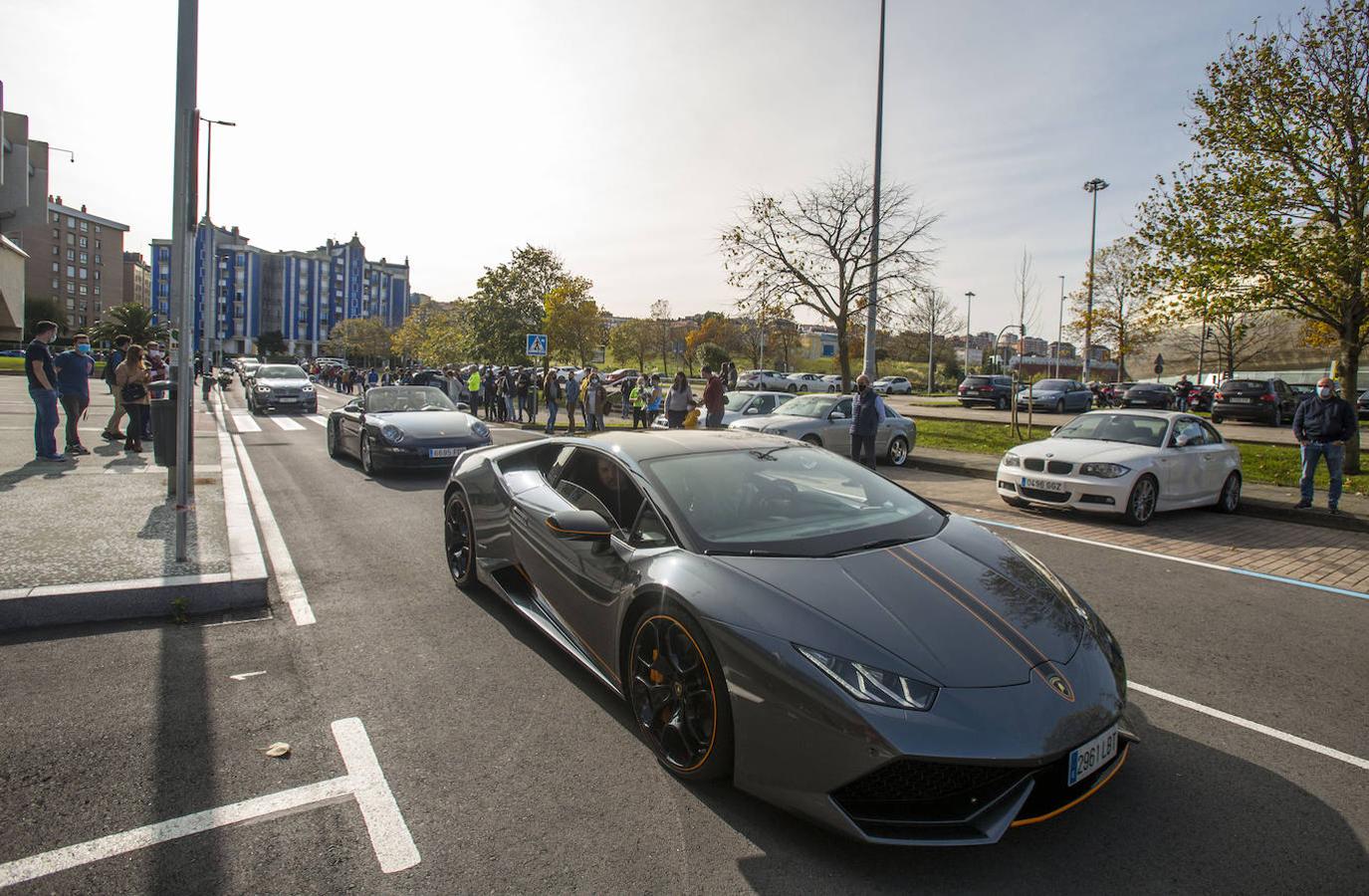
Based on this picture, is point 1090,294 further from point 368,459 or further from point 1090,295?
point 368,459

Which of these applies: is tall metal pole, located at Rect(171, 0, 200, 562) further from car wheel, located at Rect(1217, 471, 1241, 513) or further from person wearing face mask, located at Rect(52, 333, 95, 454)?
car wheel, located at Rect(1217, 471, 1241, 513)

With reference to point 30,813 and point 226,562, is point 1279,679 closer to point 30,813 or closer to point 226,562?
point 30,813

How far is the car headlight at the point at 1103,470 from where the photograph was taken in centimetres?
909

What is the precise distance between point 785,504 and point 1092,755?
1.67m

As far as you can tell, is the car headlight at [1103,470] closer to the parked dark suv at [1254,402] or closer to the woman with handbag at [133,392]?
the woman with handbag at [133,392]

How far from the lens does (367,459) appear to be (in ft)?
36.8

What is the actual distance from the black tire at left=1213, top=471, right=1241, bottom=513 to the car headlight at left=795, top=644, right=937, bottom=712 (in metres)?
9.92

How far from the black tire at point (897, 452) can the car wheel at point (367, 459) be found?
9280 millimetres

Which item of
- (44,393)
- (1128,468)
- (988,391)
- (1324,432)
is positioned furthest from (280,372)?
(1324,432)

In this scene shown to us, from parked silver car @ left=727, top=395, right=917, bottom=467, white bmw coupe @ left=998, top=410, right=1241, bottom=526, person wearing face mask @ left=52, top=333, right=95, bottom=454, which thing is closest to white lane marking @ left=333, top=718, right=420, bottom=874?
white bmw coupe @ left=998, top=410, right=1241, bottom=526

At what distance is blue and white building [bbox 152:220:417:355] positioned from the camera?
125 m

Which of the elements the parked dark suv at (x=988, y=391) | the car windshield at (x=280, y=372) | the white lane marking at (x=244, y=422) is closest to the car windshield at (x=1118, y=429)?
the white lane marking at (x=244, y=422)

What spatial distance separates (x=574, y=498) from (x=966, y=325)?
76.5 meters

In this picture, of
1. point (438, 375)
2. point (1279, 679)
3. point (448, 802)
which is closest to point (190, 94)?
point (448, 802)
